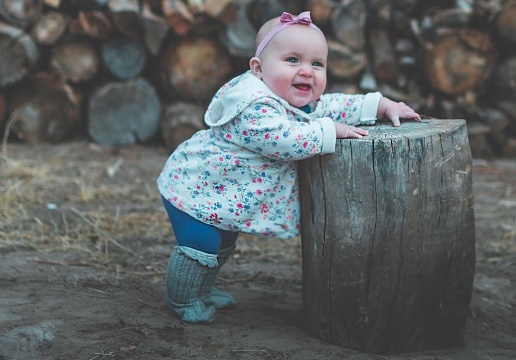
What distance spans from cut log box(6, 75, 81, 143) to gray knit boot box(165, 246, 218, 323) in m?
3.56

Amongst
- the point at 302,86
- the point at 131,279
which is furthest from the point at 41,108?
the point at 302,86

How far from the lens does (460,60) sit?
6.32 meters

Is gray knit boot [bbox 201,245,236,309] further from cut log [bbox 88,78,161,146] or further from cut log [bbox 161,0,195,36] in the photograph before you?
cut log [bbox 88,78,161,146]

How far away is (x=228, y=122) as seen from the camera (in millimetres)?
2973

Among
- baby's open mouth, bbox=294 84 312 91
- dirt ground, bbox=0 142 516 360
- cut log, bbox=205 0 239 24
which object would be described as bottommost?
dirt ground, bbox=0 142 516 360

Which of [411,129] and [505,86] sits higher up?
[505,86]

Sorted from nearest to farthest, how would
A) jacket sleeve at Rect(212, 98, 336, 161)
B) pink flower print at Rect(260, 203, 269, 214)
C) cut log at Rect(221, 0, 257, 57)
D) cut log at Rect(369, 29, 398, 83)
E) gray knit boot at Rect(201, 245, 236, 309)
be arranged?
jacket sleeve at Rect(212, 98, 336, 161)
pink flower print at Rect(260, 203, 269, 214)
gray knit boot at Rect(201, 245, 236, 309)
cut log at Rect(221, 0, 257, 57)
cut log at Rect(369, 29, 398, 83)

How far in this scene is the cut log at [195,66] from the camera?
20.6 ft

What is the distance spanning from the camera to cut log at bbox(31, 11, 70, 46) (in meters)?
6.12

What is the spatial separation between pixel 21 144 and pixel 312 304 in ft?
13.3

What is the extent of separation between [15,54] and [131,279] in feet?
10.1

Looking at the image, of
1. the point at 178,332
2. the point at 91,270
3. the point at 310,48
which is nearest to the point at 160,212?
the point at 91,270

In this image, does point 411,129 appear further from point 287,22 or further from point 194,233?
point 194,233

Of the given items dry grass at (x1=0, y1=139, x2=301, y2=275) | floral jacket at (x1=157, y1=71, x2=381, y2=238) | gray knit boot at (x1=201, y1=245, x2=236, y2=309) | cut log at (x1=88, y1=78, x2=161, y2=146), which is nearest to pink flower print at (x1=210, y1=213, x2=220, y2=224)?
floral jacket at (x1=157, y1=71, x2=381, y2=238)
